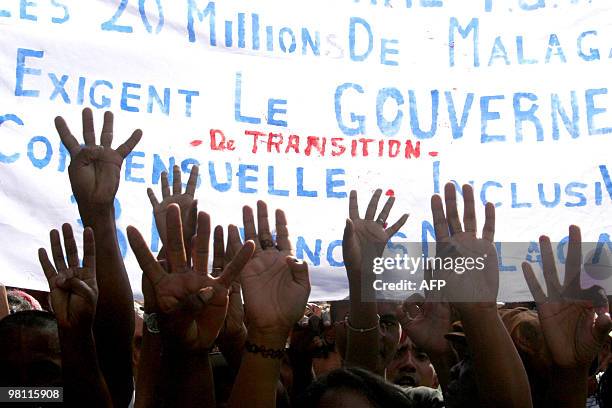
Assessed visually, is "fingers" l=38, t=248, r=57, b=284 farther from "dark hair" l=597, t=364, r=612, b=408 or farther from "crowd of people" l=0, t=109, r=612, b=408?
"dark hair" l=597, t=364, r=612, b=408

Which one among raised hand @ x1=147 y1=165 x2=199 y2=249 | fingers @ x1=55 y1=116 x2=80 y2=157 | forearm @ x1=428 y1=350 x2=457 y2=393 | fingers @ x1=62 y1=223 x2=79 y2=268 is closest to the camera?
fingers @ x1=62 y1=223 x2=79 y2=268

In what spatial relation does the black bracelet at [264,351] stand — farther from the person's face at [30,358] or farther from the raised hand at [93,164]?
the raised hand at [93,164]

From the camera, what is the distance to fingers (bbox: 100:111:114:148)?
3.10m

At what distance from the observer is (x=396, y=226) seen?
3.46 m

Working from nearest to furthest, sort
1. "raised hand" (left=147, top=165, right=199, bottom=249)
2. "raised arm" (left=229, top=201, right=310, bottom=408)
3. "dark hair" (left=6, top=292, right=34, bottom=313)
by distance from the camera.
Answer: "raised arm" (left=229, top=201, right=310, bottom=408)
"raised hand" (left=147, top=165, right=199, bottom=249)
"dark hair" (left=6, top=292, right=34, bottom=313)

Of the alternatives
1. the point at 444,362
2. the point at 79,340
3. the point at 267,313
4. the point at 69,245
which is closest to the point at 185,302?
the point at 267,313

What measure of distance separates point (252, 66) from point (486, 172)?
39.7 inches

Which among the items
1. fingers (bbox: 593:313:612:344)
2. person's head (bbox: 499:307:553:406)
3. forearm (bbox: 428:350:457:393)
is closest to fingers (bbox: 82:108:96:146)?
forearm (bbox: 428:350:457:393)

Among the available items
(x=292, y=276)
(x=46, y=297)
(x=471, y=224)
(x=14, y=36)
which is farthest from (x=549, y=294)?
(x=46, y=297)

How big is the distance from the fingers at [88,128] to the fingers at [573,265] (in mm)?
1557

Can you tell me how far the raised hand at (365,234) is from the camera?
3.29 m

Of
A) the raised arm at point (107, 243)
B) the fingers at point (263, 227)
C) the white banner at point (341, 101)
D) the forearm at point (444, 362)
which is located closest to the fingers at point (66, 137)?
the raised arm at point (107, 243)

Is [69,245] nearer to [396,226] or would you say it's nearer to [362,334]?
[362,334]

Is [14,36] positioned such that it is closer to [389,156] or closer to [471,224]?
[389,156]
